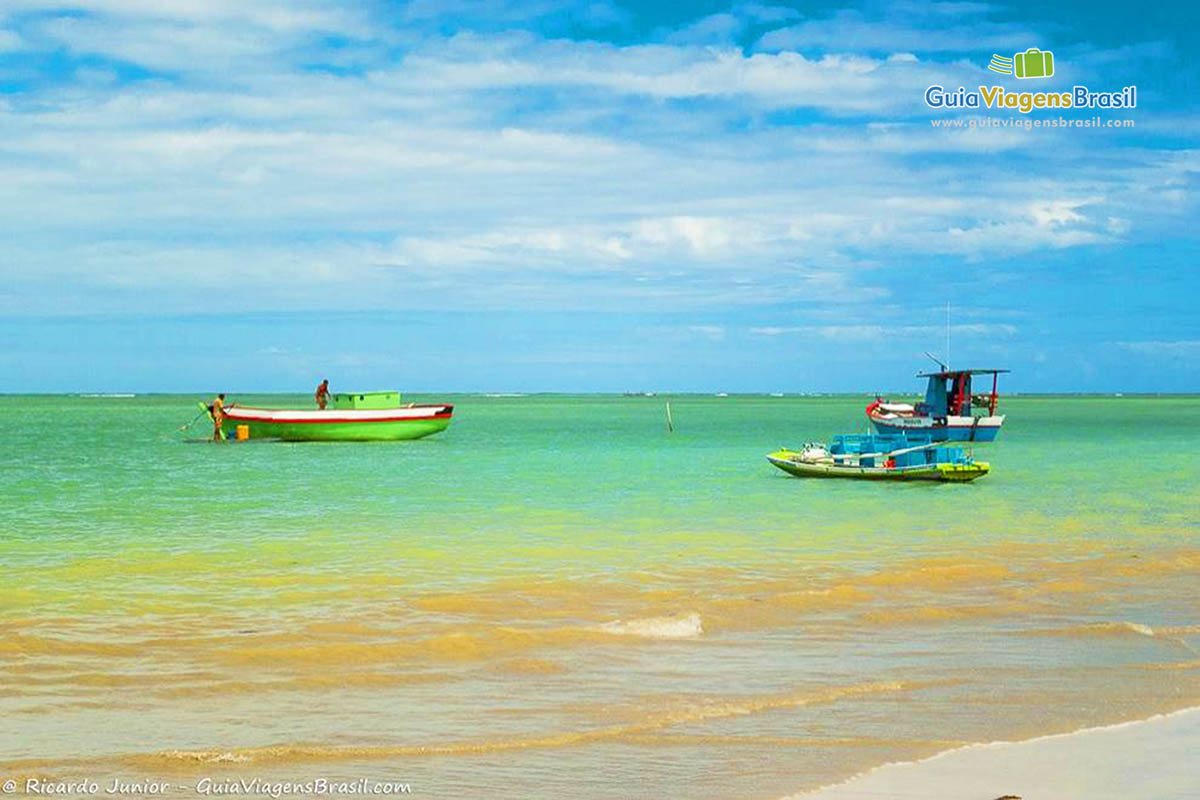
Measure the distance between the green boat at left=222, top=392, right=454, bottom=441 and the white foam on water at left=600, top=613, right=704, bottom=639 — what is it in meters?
45.0

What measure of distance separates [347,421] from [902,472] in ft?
101

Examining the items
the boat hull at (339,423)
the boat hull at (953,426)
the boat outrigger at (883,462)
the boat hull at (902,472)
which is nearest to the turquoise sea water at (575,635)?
the boat hull at (902,472)

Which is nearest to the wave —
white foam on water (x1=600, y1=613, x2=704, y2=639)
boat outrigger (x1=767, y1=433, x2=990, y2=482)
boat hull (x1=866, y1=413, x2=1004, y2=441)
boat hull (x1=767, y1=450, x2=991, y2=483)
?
white foam on water (x1=600, y1=613, x2=704, y2=639)

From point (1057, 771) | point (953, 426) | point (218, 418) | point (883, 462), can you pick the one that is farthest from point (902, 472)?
point (218, 418)

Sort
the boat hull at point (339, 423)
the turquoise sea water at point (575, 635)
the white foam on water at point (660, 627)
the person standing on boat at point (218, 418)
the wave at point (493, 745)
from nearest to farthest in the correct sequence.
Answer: the wave at point (493, 745)
the turquoise sea water at point (575, 635)
the white foam on water at point (660, 627)
the boat hull at point (339, 423)
the person standing on boat at point (218, 418)

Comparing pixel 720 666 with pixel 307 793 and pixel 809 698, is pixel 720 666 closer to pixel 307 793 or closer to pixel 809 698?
pixel 809 698

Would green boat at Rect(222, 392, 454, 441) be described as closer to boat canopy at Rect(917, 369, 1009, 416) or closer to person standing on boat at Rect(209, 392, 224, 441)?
person standing on boat at Rect(209, 392, 224, 441)

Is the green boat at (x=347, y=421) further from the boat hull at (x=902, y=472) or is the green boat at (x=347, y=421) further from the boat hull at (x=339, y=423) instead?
the boat hull at (x=902, y=472)

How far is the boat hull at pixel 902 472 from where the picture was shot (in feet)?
110

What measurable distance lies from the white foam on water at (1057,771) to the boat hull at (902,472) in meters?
25.4

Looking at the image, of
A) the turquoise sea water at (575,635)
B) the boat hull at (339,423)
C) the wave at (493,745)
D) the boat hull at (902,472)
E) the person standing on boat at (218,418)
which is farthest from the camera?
the person standing on boat at (218,418)

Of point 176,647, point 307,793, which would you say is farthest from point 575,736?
point 176,647

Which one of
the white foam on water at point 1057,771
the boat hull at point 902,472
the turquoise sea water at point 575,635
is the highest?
the boat hull at point 902,472

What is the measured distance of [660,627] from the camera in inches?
500
